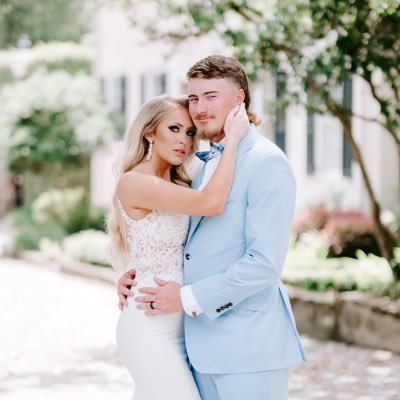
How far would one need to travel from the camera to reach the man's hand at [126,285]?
14.9 ft

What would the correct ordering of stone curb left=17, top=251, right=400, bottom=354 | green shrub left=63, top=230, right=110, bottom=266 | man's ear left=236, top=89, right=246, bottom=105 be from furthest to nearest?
green shrub left=63, top=230, right=110, bottom=266
stone curb left=17, top=251, right=400, bottom=354
man's ear left=236, top=89, right=246, bottom=105

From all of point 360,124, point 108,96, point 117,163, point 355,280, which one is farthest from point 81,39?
point 117,163

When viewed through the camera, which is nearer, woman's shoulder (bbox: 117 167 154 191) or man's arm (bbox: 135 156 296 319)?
man's arm (bbox: 135 156 296 319)

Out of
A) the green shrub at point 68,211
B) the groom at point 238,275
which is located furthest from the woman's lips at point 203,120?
the green shrub at point 68,211

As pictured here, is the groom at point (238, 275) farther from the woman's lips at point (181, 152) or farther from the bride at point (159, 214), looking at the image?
the woman's lips at point (181, 152)

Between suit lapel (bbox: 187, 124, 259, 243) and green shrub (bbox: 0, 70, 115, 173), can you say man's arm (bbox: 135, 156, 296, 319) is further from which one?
green shrub (bbox: 0, 70, 115, 173)

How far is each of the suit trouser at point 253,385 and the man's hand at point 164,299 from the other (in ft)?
1.10

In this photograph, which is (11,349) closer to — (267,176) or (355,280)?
(355,280)

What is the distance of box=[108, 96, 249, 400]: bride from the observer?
14.3ft

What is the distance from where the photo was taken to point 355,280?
11602mm

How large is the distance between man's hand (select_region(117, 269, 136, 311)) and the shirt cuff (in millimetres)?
392

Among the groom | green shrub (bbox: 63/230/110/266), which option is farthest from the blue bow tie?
green shrub (bbox: 63/230/110/266)

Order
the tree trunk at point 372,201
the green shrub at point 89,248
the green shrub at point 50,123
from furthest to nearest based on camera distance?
the green shrub at point 50,123, the green shrub at point 89,248, the tree trunk at point 372,201

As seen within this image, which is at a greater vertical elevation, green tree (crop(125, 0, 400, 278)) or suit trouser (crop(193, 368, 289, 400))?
green tree (crop(125, 0, 400, 278))
